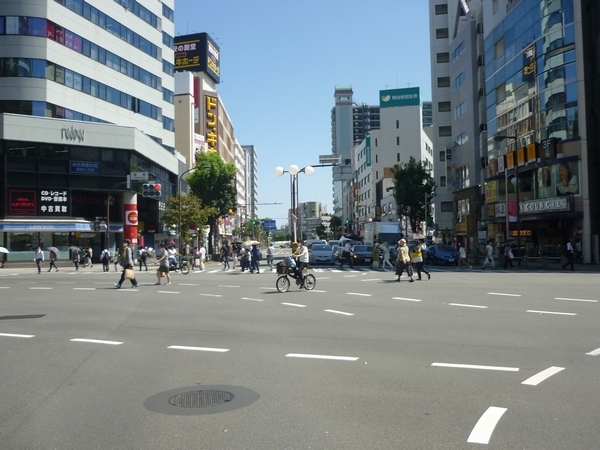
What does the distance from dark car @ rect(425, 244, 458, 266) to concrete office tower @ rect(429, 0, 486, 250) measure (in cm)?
1501

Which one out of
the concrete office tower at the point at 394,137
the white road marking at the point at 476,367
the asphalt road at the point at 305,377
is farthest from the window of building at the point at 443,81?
the white road marking at the point at 476,367

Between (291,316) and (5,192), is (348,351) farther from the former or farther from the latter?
(5,192)

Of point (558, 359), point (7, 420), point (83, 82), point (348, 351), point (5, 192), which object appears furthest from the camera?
point (83, 82)

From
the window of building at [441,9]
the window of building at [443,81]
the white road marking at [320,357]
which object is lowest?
the white road marking at [320,357]

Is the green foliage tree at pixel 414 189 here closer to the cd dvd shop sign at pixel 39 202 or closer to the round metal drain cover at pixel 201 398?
the cd dvd shop sign at pixel 39 202

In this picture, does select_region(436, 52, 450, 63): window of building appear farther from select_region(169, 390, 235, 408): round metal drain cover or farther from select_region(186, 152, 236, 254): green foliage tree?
select_region(169, 390, 235, 408): round metal drain cover

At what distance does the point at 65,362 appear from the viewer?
895 cm

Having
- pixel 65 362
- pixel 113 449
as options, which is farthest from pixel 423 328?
pixel 113 449

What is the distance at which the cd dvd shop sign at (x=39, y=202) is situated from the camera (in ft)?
149

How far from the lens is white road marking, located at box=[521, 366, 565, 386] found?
7192 millimetres

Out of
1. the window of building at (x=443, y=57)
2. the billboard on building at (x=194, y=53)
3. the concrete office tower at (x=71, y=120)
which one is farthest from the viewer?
the billboard on building at (x=194, y=53)

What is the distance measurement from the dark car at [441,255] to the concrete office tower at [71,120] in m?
23.6

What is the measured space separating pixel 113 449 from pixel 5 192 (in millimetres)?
44758

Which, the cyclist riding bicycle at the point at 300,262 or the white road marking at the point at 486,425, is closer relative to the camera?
the white road marking at the point at 486,425
